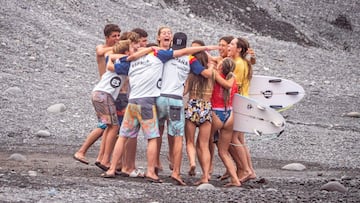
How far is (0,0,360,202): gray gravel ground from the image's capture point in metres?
13.8

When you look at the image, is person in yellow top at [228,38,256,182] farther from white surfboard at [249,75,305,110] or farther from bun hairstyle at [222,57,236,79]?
white surfboard at [249,75,305,110]

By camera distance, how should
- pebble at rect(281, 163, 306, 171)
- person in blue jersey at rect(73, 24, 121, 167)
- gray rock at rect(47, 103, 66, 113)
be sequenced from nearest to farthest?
person in blue jersey at rect(73, 24, 121, 167)
pebble at rect(281, 163, 306, 171)
gray rock at rect(47, 103, 66, 113)

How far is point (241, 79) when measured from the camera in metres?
15.6

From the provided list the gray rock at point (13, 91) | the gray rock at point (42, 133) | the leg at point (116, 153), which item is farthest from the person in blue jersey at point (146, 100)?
the gray rock at point (13, 91)

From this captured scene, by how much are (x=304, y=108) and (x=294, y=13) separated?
16.2 meters

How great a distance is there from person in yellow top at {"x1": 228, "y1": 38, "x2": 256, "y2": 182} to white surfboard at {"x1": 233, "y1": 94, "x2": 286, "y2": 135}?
0.52 feet

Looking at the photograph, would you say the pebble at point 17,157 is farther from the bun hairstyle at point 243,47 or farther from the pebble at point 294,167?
the pebble at point 294,167

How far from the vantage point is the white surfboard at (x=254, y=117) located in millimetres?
15523

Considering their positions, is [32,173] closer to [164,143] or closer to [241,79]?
[241,79]

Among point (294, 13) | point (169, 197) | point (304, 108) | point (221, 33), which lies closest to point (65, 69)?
point (304, 108)

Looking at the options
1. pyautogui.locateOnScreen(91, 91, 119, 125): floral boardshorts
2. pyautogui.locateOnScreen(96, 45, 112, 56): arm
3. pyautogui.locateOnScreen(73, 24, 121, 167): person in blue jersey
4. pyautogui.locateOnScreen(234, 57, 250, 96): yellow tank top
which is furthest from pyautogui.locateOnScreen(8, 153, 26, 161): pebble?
pyautogui.locateOnScreen(234, 57, 250, 96): yellow tank top

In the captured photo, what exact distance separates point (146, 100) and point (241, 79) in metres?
1.66

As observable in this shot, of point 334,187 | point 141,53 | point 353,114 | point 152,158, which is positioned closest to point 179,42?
point 141,53

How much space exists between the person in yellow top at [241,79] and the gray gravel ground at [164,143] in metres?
0.24
